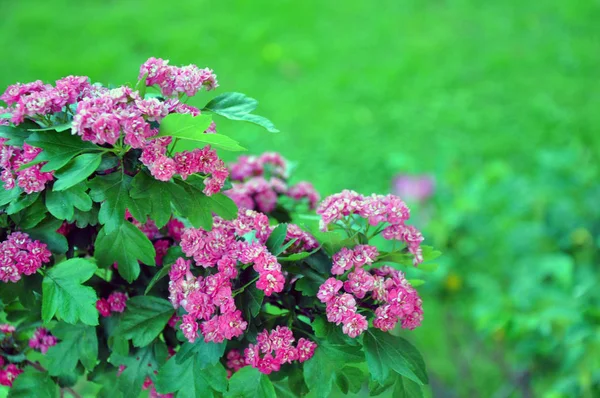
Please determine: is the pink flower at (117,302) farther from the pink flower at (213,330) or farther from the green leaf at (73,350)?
the pink flower at (213,330)

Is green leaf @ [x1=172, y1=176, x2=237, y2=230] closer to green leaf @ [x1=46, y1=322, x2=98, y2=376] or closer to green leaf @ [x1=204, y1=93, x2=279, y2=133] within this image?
green leaf @ [x1=204, y1=93, x2=279, y2=133]

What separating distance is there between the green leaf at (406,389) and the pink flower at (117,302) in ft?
1.69

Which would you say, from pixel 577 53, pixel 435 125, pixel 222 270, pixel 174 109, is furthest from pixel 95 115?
pixel 577 53

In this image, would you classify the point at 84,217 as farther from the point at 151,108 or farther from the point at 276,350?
the point at 276,350

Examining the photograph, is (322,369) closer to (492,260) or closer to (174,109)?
(174,109)

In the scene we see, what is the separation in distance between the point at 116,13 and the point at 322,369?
15.9 feet

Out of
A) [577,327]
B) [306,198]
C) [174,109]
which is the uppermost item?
[174,109]

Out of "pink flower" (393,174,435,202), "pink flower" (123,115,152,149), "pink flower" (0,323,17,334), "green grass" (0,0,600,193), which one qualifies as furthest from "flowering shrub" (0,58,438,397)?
"green grass" (0,0,600,193)

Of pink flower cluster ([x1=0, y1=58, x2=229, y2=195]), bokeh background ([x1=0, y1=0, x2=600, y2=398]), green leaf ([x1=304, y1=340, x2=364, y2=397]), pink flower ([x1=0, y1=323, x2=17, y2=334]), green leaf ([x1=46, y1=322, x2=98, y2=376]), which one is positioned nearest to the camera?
pink flower cluster ([x1=0, y1=58, x2=229, y2=195])

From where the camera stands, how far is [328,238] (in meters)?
1.32

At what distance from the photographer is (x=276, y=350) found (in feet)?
4.22

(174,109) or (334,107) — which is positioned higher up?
(174,109)

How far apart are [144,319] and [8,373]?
12.3 inches

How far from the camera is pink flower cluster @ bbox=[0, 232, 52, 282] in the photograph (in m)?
1.29
